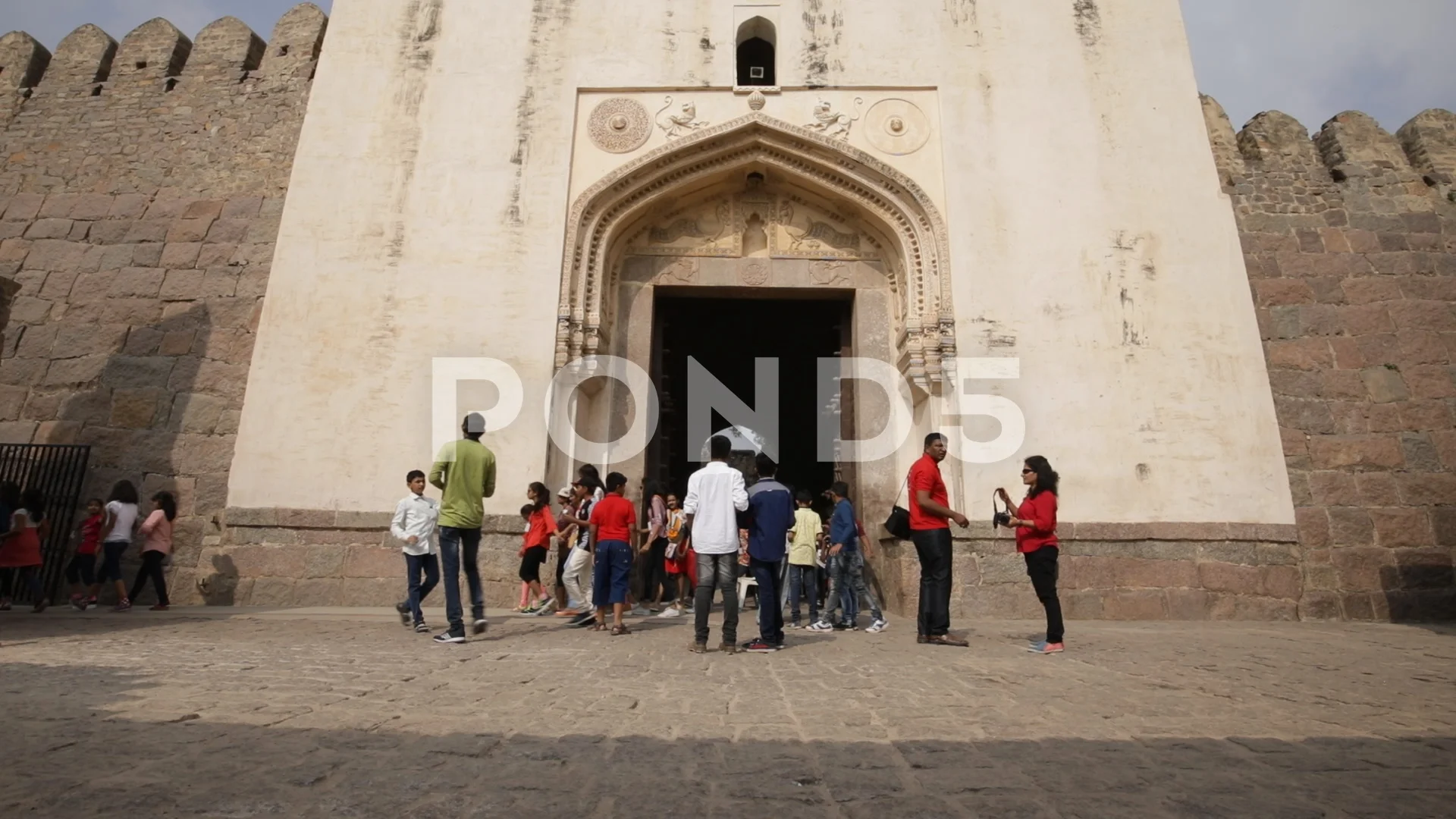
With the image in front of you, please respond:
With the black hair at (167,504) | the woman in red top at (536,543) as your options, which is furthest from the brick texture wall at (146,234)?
the woman in red top at (536,543)

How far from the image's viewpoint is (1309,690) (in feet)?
11.5

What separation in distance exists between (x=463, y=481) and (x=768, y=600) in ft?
7.27

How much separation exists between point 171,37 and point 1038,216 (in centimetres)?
1139

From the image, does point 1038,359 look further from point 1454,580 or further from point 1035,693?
point 1035,693

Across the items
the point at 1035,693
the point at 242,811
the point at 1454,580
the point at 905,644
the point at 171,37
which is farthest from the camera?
the point at 171,37

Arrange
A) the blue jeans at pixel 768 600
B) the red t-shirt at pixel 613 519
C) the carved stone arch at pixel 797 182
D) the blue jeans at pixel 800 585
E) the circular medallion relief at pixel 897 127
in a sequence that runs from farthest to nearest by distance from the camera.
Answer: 1. the circular medallion relief at pixel 897 127
2. the carved stone arch at pixel 797 182
3. the blue jeans at pixel 800 585
4. the red t-shirt at pixel 613 519
5. the blue jeans at pixel 768 600

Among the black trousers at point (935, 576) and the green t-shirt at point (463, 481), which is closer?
the black trousers at point (935, 576)

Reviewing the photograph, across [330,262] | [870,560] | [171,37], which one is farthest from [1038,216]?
[171,37]

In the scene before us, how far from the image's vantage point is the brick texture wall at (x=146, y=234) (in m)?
8.29

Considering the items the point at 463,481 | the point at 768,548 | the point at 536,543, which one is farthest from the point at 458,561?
the point at 768,548

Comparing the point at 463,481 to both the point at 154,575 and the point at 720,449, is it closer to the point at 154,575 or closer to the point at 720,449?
the point at 720,449

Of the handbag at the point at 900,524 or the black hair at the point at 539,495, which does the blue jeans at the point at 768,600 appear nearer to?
the handbag at the point at 900,524

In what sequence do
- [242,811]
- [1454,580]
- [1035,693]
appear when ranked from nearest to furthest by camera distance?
1. [242,811]
2. [1035,693]
3. [1454,580]

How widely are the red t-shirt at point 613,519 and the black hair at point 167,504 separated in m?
4.71
